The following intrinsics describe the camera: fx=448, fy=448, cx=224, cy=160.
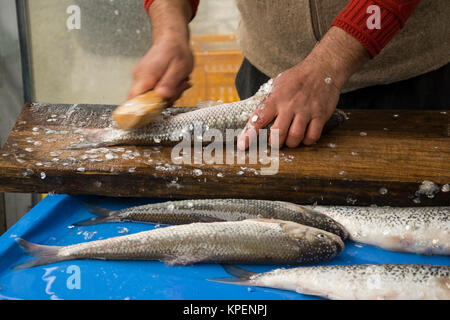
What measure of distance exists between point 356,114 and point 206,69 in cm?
175

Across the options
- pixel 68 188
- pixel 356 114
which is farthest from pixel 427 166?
pixel 68 188

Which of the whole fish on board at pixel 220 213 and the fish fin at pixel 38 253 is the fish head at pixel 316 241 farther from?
the fish fin at pixel 38 253

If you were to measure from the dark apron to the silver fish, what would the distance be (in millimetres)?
919

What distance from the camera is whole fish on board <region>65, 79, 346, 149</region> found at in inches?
65.1

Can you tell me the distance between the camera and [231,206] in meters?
1.35

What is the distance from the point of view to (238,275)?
112 cm

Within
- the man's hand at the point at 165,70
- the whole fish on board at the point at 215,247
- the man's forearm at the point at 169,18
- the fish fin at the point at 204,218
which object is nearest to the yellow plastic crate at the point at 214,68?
the man's forearm at the point at 169,18

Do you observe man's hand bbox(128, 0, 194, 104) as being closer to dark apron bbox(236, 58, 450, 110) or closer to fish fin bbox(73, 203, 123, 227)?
fish fin bbox(73, 203, 123, 227)

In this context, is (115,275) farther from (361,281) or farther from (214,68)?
(214,68)

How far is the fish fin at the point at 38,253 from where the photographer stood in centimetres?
116

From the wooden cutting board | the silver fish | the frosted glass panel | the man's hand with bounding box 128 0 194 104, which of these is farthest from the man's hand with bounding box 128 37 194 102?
the frosted glass panel

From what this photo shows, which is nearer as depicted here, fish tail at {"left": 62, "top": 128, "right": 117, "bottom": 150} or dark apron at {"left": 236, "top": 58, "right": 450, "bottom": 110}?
fish tail at {"left": 62, "top": 128, "right": 117, "bottom": 150}
